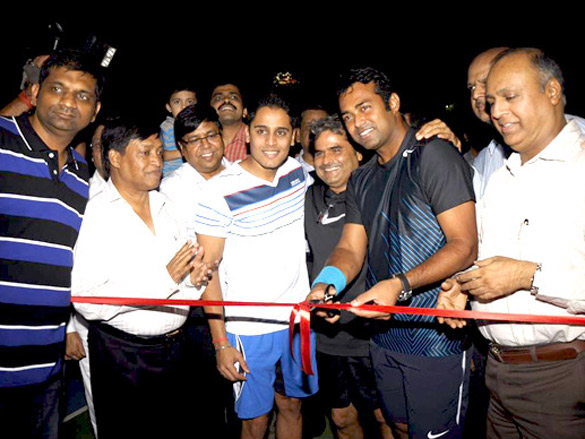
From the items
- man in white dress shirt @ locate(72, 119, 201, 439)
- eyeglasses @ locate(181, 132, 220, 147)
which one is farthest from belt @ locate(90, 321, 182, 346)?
eyeglasses @ locate(181, 132, 220, 147)

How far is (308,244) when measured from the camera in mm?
3561

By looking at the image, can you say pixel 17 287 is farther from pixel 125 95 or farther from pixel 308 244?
pixel 125 95

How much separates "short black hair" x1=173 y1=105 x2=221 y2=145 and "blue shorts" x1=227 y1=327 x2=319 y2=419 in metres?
2.01

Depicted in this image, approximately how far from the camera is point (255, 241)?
10.8 feet

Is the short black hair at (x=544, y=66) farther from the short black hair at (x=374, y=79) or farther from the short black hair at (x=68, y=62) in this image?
the short black hair at (x=68, y=62)

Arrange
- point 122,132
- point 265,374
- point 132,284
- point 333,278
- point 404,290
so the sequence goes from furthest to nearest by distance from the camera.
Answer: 1. point 265,374
2. point 122,132
3. point 132,284
4. point 333,278
5. point 404,290

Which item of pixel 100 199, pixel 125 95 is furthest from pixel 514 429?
pixel 125 95

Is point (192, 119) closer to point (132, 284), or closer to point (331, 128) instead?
point (331, 128)

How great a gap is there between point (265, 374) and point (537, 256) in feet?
7.23

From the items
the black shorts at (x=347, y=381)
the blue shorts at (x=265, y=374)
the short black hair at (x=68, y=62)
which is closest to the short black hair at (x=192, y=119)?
the short black hair at (x=68, y=62)

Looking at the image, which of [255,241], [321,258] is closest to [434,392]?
[321,258]

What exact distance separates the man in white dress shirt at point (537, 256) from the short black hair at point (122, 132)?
2.41 meters

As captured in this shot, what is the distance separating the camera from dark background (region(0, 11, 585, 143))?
9773 millimetres

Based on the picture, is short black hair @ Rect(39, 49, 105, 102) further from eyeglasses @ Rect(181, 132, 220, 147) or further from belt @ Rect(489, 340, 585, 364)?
belt @ Rect(489, 340, 585, 364)
